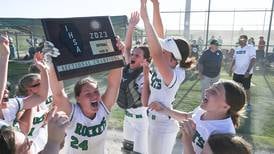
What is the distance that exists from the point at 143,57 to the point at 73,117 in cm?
211

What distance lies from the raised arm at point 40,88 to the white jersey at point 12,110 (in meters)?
0.11

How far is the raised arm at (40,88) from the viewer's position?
3154 millimetres

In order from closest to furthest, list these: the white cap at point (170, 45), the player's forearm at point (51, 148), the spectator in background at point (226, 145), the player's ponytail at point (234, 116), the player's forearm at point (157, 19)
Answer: the player's forearm at point (51, 148)
the spectator in background at point (226, 145)
the player's ponytail at point (234, 116)
the white cap at point (170, 45)
the player's forearm at point (157, 19)

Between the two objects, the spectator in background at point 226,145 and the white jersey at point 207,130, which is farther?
the white jersey at point 207,130

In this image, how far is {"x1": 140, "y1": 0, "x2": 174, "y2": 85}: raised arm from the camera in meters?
3.45

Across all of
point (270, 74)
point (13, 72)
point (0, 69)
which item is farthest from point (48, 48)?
point (270, 74)

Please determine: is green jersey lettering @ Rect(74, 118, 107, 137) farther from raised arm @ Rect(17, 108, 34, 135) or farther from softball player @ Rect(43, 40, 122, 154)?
raised arm @ Rect(17, 108, 34, 135)

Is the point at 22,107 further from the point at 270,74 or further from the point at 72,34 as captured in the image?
the point at 270,74

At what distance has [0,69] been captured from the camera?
2.87 meters

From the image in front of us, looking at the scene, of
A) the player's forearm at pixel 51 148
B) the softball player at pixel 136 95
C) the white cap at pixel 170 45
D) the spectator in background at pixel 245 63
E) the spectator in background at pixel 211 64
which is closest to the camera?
the player's forearm at pixel 51 148

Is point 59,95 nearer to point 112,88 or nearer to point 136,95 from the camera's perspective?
point 112,88

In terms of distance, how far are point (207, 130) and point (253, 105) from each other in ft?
24.0

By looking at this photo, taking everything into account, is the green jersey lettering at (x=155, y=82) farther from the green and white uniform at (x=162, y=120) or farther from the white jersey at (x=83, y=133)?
the white jersey at (x=83, y=133)

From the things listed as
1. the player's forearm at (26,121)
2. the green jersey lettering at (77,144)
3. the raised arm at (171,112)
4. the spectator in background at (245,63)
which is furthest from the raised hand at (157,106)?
the spectator in background at (245,63)
